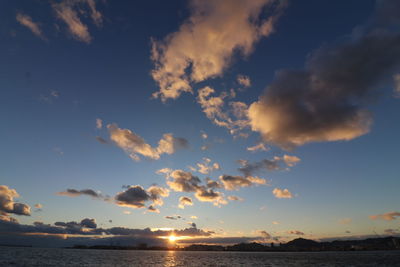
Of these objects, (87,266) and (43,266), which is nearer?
(43,266)

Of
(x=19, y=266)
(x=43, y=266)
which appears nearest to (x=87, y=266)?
(x=43, y=266)

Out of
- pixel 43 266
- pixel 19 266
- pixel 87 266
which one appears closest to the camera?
pixel 19 266

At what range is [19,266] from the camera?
108812mm

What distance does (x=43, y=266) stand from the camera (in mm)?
116375

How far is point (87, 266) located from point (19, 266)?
3005cm

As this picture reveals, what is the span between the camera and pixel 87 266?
127375 mm

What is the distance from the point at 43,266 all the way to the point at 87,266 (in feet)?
65.7

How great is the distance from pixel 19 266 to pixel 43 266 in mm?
10337

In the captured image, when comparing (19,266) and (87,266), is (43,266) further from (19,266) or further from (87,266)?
(87,266)

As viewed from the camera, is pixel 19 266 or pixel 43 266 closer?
pixel 19 266

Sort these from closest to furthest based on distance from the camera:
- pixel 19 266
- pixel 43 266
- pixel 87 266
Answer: pixel 19 266 < pixel 43 266 < pixel 87 266

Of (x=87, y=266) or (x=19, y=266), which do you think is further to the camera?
(x=87, y=266)
